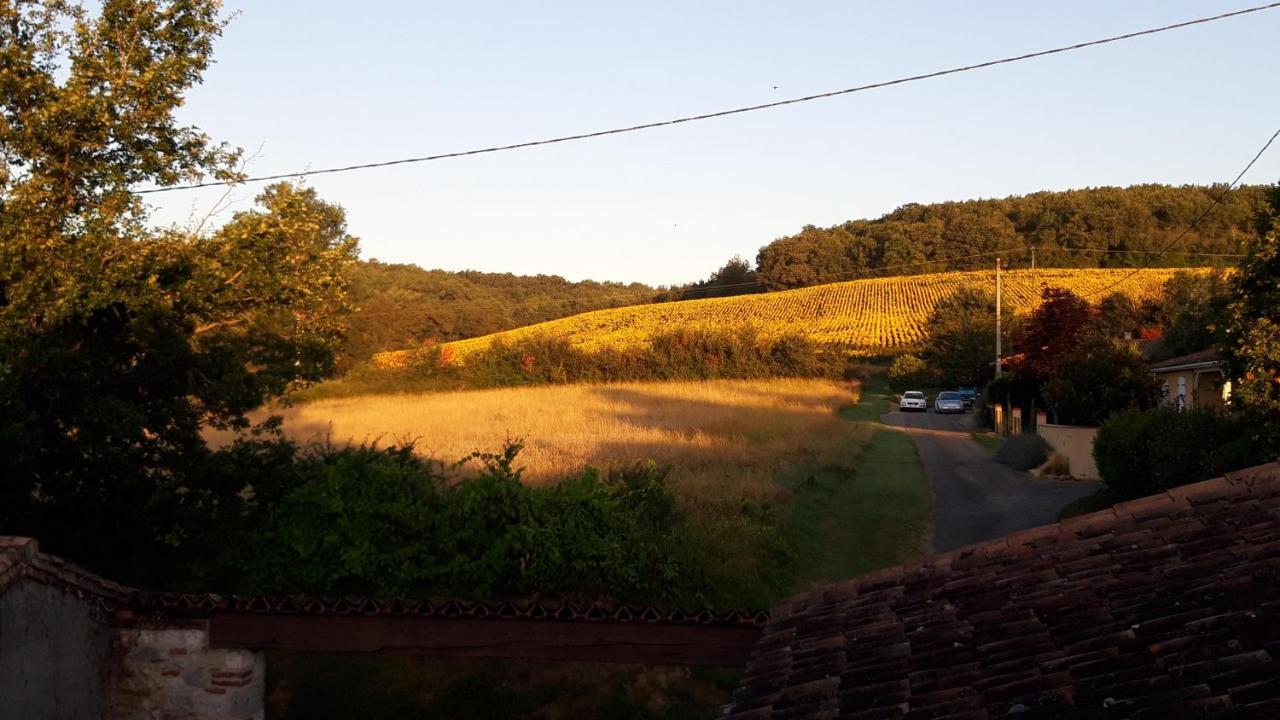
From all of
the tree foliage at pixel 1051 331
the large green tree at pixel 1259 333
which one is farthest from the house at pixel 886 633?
the tree foliage at pixel 1051 331

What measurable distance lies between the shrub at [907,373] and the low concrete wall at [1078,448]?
107 ft

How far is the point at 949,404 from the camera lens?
48531mm

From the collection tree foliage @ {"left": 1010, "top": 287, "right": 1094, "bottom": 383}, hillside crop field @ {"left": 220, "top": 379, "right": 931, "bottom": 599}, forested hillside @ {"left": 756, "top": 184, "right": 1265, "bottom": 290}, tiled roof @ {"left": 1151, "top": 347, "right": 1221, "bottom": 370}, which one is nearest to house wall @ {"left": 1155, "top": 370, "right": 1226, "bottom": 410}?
tiled roof @ {"left": 1151, "top": 347, "right": 1221, "bottom": 370}

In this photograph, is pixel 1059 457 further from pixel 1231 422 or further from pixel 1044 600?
pixel 1044 600

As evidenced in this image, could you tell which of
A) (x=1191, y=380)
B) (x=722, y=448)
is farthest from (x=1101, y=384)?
(x=722, y=448)

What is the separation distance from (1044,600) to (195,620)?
6.60m

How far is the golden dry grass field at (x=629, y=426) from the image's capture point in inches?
859

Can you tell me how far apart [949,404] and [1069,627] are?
151 feet

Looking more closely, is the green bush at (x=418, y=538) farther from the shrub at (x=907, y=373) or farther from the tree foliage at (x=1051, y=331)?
the shrub at (x=907, y=373)

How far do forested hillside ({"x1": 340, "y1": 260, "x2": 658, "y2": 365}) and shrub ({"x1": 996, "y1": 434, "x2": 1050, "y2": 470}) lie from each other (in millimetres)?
19767

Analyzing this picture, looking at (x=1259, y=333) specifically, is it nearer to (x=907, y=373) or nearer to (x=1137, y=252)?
(x=907, y=373)

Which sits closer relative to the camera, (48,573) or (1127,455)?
(48,573)

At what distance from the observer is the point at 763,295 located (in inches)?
3529

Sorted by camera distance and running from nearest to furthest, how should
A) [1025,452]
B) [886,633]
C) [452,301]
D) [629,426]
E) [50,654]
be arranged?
Result: [886,633], [50,654], [1025,452], [629,426], [452,301]
